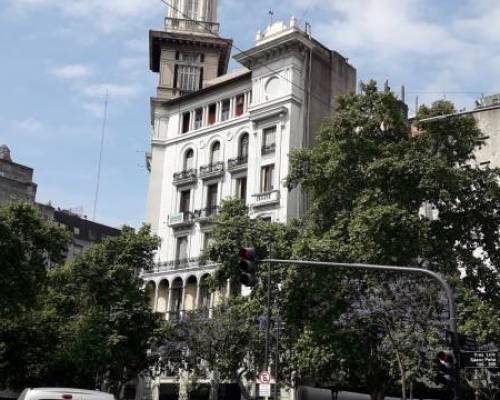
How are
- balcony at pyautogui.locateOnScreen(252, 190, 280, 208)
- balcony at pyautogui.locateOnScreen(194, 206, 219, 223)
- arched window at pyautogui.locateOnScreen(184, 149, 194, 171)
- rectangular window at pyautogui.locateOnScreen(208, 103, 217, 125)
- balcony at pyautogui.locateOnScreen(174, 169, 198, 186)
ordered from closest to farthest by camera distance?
1. balcony at pyautogui.locateOnScreen(252, 190, 280, 208)
2. balcony at pyautogui.locateOnScreen(194, 206, 219, 223)
3. balcony at pyautogui.locateOnScreen(174, 169, 198, 186)
4. rectangular window at pyautogui.locateOnScreen(208, 103, 217, 125)
5. arched window at pyautogui.locateOnScreen(184, 149, 194, 171)

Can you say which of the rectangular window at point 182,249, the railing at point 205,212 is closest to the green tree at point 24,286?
the rectangular window at point 182,249

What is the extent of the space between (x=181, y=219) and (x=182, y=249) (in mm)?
2000

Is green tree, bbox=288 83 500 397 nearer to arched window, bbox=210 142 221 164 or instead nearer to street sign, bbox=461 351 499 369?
street sign, bbox=461 351 499 369

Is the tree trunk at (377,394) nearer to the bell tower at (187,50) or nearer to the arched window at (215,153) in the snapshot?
the arched window at (215,153)

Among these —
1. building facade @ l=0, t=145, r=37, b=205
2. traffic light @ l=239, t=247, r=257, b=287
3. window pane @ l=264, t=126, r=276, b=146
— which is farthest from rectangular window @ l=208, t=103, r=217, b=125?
traffic light @ l=239, t=247, r=257, b=287

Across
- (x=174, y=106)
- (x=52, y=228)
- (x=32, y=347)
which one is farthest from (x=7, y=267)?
(x=174, y=106)

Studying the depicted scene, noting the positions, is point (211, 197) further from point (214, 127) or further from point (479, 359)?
point (479, 359)

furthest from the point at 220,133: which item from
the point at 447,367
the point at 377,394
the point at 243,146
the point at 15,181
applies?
the point at 447,367

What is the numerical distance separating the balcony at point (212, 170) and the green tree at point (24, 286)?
46.8 ft

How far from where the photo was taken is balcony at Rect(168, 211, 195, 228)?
166ft

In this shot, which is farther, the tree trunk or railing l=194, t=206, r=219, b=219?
railing l=194, t=206, r=219, b=219

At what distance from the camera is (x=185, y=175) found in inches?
2057

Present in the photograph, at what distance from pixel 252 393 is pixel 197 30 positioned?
27373 mm

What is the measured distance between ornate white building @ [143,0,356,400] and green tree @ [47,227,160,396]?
14.9 feet
